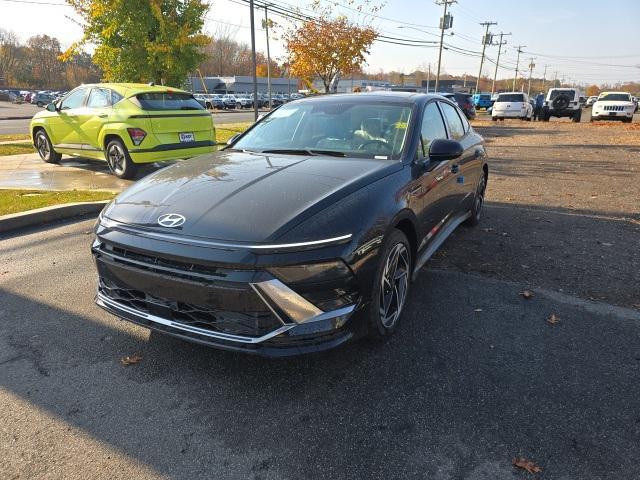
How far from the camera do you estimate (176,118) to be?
8.34 metres

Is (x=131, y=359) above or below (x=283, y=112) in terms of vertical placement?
below

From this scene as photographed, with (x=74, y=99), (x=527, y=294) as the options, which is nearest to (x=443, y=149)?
(x=527, y=294)

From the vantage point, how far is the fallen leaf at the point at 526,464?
6.74 ft

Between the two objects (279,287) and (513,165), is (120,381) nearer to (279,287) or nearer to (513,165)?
(279,287)

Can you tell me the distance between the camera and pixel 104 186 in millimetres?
7719

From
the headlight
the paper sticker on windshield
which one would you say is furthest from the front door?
the headlight

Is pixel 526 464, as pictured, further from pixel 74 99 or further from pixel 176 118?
pixel 74 99

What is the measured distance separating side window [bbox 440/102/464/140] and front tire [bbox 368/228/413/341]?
195 centimetres

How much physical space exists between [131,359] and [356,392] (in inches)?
55.9

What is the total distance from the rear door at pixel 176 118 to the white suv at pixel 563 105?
84.7 feet

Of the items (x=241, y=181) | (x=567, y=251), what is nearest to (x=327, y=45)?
(x=567, y=251)

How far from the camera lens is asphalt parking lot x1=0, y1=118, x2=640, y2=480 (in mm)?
2107

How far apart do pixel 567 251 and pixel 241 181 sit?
375 cm

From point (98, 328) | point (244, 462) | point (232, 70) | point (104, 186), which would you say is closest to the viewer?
point (244, 462)
